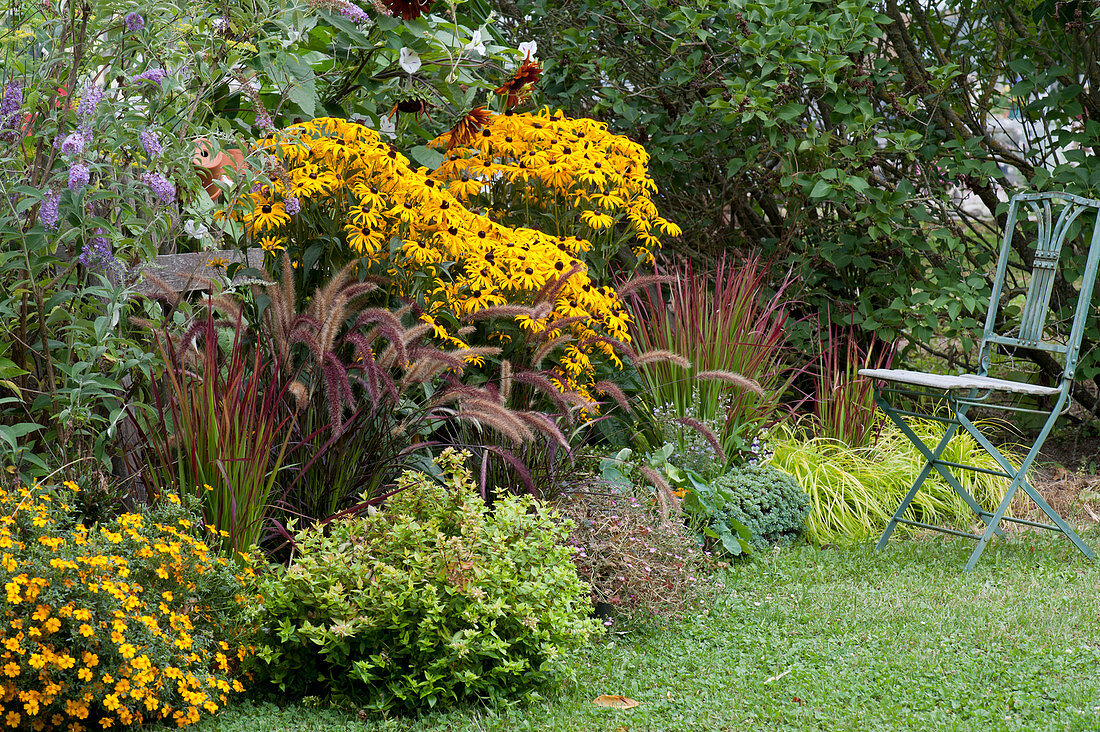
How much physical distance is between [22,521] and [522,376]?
57.0 inches

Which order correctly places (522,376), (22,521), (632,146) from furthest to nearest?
(632,146)
(522,376)
(22,521)

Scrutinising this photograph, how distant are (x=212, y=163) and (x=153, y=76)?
86 cm

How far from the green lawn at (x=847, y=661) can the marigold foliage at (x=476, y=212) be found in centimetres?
111

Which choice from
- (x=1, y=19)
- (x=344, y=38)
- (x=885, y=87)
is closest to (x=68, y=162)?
(x=1, y=19)

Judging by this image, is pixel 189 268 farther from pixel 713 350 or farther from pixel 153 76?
pixel 713 350

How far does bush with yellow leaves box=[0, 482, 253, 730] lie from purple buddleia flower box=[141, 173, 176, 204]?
2.42 feet

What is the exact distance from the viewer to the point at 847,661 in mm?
2775

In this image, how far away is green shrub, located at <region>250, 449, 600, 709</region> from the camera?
2408 mm

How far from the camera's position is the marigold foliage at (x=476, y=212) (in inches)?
131

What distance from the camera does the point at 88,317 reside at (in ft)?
9.46

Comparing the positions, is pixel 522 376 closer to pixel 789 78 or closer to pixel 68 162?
pixel 68 162

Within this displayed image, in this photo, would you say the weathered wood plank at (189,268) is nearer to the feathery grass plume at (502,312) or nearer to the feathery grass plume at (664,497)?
the feathery grass plume at (502,312)

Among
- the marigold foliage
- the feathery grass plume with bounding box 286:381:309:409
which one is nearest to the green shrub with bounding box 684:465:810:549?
the marigold foliage

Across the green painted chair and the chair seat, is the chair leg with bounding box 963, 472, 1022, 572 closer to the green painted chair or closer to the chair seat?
the green painted chair
